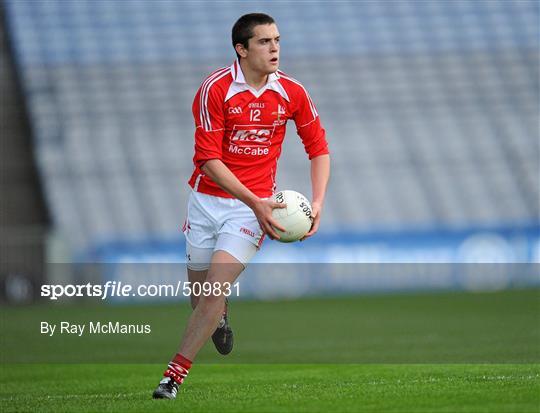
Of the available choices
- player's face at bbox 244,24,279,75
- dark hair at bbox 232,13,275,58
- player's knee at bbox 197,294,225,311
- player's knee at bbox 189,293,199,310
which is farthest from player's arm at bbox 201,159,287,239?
player's knee at bbox 189,293,199,310

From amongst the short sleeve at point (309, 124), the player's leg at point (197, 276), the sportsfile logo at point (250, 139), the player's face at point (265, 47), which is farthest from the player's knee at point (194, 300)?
the player's face at point (265, 47)

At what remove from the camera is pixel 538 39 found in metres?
32.4

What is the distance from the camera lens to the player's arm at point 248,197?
21.6ft

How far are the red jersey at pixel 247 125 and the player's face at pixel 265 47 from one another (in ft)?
0.59

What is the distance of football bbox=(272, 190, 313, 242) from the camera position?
6617 millimetres

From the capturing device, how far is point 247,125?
6961 mm

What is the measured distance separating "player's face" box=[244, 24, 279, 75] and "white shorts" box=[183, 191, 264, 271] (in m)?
0.88

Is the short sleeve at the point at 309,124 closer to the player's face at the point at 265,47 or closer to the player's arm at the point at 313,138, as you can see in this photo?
the player's arm at the point at 313,138

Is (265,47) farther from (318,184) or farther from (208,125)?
(318,184)

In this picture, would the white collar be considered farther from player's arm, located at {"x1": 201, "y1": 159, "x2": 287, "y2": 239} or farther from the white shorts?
the white shorts

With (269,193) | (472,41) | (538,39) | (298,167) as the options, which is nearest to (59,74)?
(298,167)

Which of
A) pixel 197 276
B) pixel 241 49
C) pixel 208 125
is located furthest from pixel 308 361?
pixel 241 49

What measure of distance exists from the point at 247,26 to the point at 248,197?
1086mm

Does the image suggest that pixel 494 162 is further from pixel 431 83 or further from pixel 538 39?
pixel 538 39
